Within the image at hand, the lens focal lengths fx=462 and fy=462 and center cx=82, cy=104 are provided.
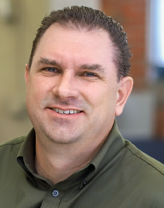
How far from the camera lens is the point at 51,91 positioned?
169 cm

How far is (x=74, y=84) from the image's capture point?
168 cm

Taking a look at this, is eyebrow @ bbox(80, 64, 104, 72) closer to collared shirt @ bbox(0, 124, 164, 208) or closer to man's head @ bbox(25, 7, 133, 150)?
man's head @ bbox(25, 7, 133, 150)

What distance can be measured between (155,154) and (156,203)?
1833mm

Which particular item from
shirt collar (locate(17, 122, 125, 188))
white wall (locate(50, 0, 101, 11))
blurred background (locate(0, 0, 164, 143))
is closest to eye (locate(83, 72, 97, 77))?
shirt collar (locate(17, 122, 125, 188))

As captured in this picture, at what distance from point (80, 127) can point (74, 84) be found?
158mm

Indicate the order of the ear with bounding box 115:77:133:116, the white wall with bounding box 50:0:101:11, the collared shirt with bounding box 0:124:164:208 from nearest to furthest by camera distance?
the collared shirt with bounding box 0:124:164:208 → the ear with bounding box 115:77:133:116 → the white wall with bounding box 50:0:101:11

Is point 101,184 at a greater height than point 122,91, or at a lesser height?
lesser

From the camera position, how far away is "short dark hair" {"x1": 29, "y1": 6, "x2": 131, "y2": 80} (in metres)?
1.74

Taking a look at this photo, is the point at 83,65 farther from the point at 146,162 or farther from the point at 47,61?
the point at 146,162

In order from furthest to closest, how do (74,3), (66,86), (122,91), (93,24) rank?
(74,3) < (122,91) < (93,24) < (66,86)

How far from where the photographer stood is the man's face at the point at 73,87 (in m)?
1.67

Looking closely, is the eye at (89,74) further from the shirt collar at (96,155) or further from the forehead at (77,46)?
the shirt collar at (96,155)

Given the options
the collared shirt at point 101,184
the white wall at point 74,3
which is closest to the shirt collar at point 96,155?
the collared shirt at point 101,184

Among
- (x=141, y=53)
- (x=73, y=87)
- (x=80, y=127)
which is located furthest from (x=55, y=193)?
(x=141, y=53)
